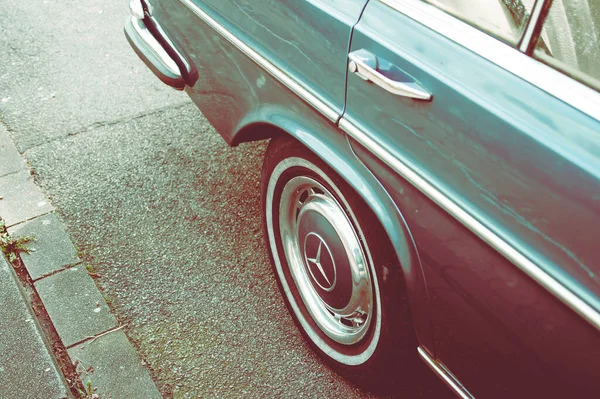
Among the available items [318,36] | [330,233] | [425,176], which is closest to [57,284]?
[330,233]

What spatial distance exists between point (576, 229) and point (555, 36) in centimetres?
45

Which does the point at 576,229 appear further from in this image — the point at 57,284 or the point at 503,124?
the point at 57,284

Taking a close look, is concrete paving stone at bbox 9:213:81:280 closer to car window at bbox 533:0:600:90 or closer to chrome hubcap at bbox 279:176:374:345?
chrome hubcap at bbox 279:176:374:345

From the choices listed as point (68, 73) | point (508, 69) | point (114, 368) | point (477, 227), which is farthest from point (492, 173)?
point (68, 73)

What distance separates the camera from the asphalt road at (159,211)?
94.7 inches

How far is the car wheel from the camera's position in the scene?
1.91m

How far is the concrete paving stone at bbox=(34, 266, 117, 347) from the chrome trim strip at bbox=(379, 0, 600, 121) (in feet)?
5.83

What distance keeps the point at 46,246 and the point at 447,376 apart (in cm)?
203

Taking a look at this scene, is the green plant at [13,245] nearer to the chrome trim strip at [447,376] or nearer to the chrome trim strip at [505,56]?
the chrome trim strip at [447,376]

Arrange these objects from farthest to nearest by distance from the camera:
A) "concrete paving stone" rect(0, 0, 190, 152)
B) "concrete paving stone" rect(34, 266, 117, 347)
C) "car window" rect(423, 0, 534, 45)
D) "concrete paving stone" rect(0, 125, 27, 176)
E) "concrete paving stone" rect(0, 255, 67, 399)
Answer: "concrete paving stone" rect(0, 0, 190, 152) → "concrete paving stone" rect(0, 125, 27, 176) → "concrete paving stone" rect(34, 266, 117, 347) → "concrete paving stone" rect(0, 255, 67, 399) → "car window" rect(423, 0, 534, 45)

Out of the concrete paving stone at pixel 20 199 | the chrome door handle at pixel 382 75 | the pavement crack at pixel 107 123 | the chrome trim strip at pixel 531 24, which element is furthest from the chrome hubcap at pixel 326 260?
the pavement crack at pixel 107 123

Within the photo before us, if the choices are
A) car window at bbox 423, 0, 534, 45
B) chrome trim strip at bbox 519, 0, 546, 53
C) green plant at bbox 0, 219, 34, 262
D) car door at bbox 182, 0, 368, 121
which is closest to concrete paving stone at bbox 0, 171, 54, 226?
green plant at bbox 0, 219, 34, 262

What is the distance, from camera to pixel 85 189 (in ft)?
10.7

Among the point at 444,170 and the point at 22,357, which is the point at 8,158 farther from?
the point at 444,170
